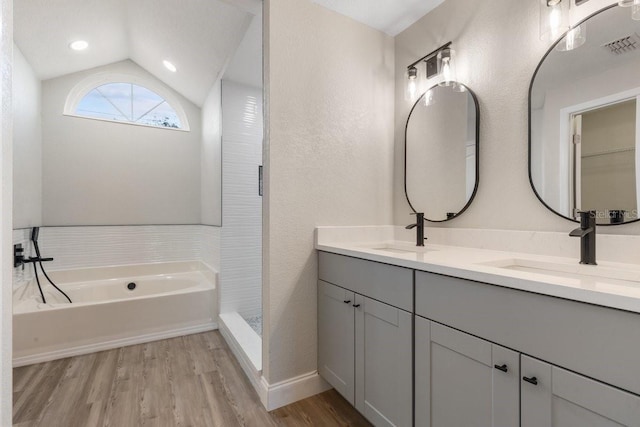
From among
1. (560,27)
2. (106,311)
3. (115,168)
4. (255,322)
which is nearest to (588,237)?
(560,27)

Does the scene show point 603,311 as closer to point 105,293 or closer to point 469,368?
point 469,368

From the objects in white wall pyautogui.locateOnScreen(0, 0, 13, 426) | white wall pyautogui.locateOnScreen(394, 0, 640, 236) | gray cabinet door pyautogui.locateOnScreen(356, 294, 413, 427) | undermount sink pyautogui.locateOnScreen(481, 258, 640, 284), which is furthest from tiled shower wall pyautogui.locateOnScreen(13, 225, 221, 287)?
undermount sink pyautogui.locateOnScreen(481, 258, 640, 284)

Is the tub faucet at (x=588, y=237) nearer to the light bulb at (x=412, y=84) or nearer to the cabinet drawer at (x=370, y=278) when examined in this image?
the cabinet drawer at (x=370, y=278)

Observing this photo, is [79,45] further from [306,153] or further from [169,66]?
[306,153]

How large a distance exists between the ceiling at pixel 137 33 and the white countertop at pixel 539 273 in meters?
1.83

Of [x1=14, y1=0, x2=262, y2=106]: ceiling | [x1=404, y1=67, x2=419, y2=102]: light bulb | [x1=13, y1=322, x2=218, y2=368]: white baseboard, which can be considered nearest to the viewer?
[x1=404, y1=67, x2=419, y2=102]: light bulb

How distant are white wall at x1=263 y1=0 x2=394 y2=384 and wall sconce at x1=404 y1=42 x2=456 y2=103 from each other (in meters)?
0.26

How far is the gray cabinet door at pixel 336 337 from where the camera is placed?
157 cm

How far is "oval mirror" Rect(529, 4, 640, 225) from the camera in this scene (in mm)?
1136

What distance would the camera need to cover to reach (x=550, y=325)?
796 millimetres

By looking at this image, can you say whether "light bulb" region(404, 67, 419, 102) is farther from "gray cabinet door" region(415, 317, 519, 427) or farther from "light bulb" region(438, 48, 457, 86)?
"gray cabinet door" region(415, 317, 519, 427)

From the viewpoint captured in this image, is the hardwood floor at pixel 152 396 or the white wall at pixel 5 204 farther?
the hardwood floor at pixel 152 396

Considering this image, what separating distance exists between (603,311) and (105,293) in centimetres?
405

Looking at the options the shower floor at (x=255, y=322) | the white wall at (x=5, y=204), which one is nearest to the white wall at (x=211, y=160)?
the shower floor at (x=255, y=322)
